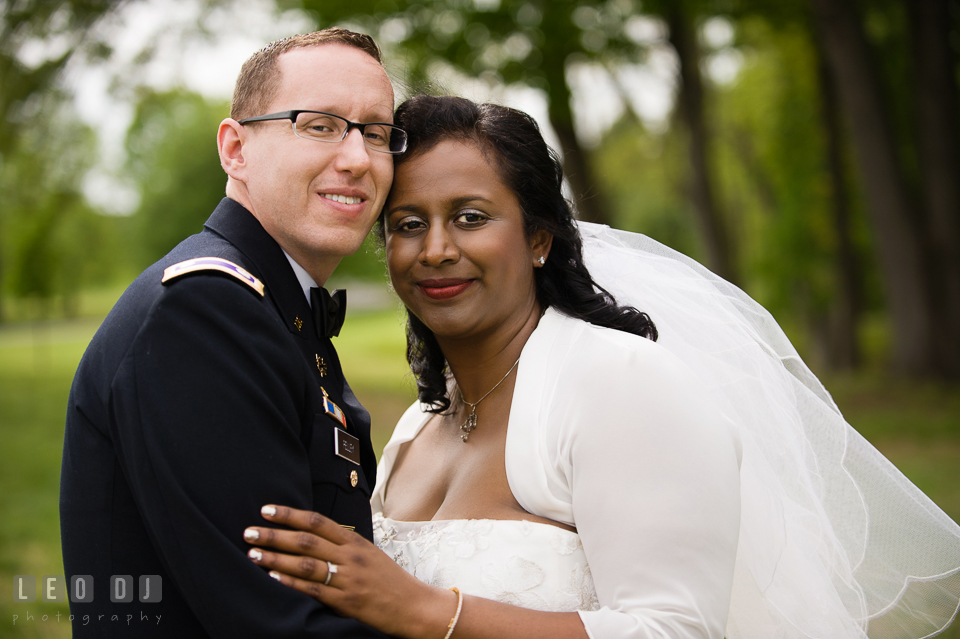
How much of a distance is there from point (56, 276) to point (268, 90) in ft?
71.9

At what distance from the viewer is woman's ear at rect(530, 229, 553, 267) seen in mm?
3085

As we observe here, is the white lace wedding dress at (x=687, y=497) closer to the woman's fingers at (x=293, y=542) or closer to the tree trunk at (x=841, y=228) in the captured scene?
the woman's fingers at (x=293, y=542)

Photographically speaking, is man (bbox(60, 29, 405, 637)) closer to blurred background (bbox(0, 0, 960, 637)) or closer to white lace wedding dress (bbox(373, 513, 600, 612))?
white lace wedding dress (bbox(373, 513, 600, 612))

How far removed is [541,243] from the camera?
3.11 m

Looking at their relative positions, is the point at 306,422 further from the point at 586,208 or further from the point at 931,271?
the point at 586,208

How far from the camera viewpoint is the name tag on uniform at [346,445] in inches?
90.6

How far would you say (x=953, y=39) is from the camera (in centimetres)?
1644

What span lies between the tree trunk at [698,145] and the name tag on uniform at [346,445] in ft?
47.2

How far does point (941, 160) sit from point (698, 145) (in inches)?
176

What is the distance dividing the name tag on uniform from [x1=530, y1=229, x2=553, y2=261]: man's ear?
1072 mm

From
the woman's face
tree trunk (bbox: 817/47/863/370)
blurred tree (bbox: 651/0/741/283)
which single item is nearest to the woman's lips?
the woman's face

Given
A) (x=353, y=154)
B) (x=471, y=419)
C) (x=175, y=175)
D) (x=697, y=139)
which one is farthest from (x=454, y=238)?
(x=175, y=175)

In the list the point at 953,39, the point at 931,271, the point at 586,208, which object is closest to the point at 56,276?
the point at 586,208

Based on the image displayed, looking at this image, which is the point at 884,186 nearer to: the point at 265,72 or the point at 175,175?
the point at 265,72
